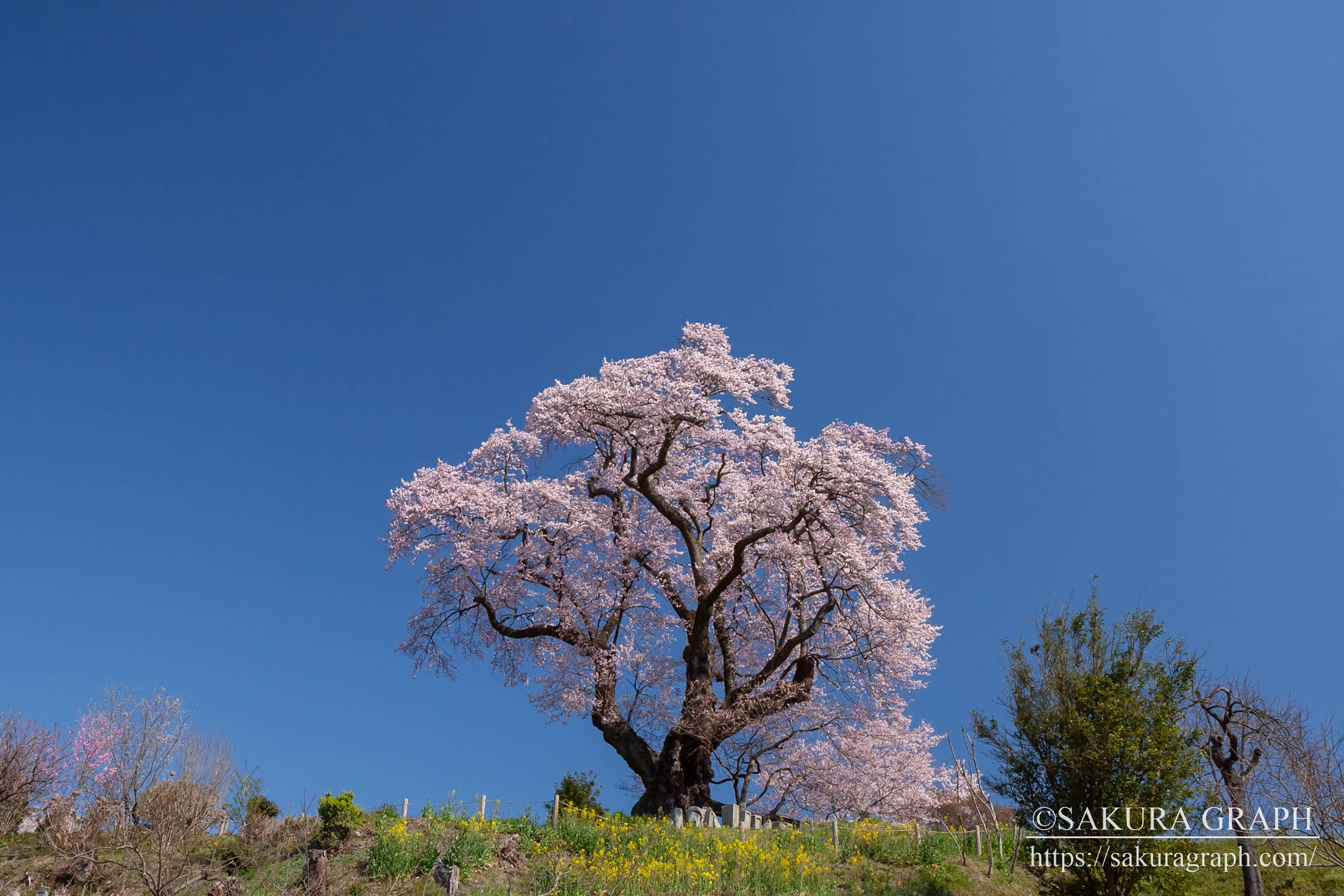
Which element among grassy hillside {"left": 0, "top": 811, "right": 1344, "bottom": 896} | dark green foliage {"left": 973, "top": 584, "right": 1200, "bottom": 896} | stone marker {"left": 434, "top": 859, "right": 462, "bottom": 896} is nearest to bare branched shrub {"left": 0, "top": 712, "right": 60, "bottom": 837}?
grassy hillside {"left": 0, "top": 811, "right": 1344, "bottom": 896}

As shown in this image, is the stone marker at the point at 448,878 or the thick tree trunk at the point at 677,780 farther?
the thick tree trunk at the point at 677,780

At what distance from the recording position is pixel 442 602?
24.0 metres

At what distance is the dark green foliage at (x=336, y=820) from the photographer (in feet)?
48.3

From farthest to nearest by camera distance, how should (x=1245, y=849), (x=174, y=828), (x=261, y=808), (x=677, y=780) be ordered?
(x=677, y=780) < (x=1245, y=849) < (x=261, y=808) < (x=174, y=828)

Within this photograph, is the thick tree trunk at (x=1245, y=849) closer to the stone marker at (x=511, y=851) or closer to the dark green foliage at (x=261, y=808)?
the stone marker at (x=511, y=851)

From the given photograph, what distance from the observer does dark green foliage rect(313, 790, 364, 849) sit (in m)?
14.7

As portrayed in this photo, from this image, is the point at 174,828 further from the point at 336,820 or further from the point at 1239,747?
the point at 1239,747

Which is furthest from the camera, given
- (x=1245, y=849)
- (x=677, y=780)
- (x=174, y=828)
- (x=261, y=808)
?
(x=677, y=780)

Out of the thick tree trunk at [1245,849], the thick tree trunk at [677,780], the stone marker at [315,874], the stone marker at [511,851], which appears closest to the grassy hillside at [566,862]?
the stone marker at [511,851]

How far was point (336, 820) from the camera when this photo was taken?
14945 millimetres

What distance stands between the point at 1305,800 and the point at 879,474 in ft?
32.2

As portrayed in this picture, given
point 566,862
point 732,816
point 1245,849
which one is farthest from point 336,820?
point 1245,849

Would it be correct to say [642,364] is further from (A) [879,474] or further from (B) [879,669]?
(B) [879,669]

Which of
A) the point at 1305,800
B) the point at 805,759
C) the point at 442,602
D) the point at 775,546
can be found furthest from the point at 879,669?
the point at 442,602
